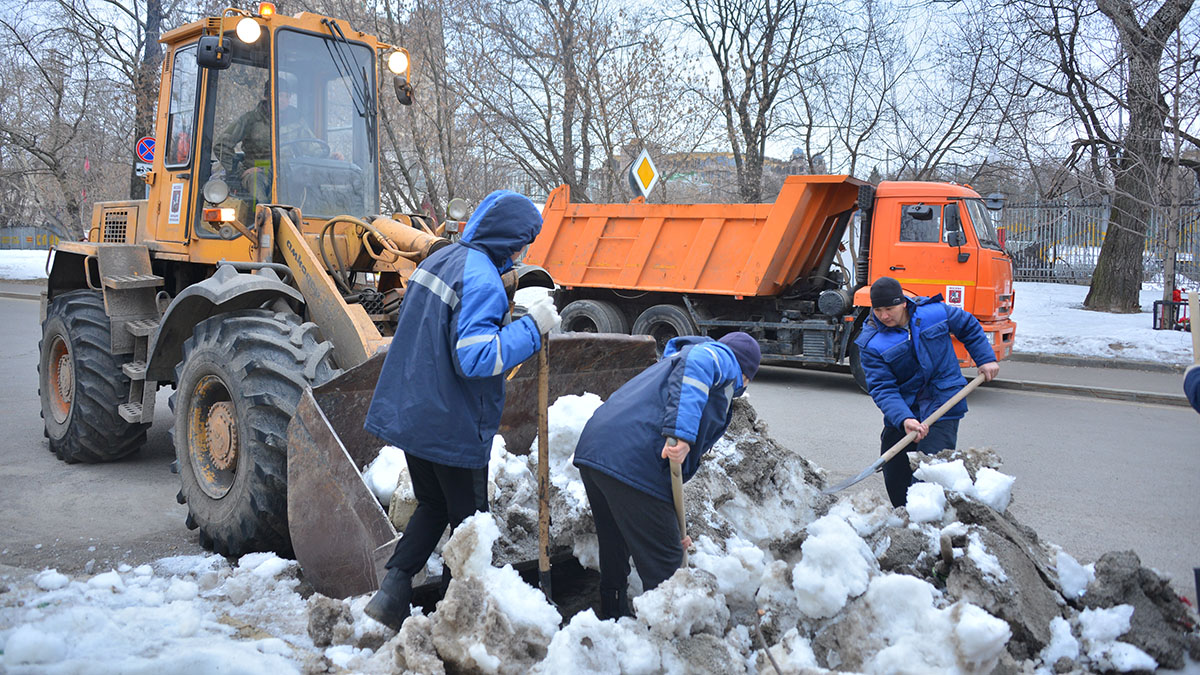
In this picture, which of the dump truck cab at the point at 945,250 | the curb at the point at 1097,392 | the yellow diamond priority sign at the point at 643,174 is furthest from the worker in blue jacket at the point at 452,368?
the curb at the point at 1097,392

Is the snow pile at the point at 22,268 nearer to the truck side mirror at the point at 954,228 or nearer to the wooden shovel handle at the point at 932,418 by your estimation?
the truck side mirror at the point at 954,228

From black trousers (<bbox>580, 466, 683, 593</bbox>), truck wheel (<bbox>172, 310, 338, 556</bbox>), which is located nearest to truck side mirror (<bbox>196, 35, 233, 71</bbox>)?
truck wheel (<bbox>172, 310, 338, 556</bbox>)

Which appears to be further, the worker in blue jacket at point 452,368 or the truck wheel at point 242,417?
the truck wheel at point 242,417

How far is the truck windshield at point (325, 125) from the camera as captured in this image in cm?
566

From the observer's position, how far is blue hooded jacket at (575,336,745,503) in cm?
322

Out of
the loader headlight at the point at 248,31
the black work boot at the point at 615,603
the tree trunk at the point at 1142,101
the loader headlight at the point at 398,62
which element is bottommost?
the black work boot at the point at 615,603

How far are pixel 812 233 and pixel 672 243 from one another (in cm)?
183

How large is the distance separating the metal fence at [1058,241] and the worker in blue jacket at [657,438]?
18.7 m

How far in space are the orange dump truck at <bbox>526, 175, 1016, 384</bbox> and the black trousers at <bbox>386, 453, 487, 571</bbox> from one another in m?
7.69

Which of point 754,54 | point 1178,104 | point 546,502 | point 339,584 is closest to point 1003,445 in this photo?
point 546,502

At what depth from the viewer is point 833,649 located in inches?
123

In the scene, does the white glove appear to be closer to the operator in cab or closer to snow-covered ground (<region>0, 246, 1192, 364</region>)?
the operator in cab

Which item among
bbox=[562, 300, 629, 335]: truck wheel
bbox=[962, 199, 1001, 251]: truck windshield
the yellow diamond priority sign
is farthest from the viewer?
the yellow diamond priority sign

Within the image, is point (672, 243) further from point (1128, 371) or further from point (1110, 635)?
point (1110, 635)
